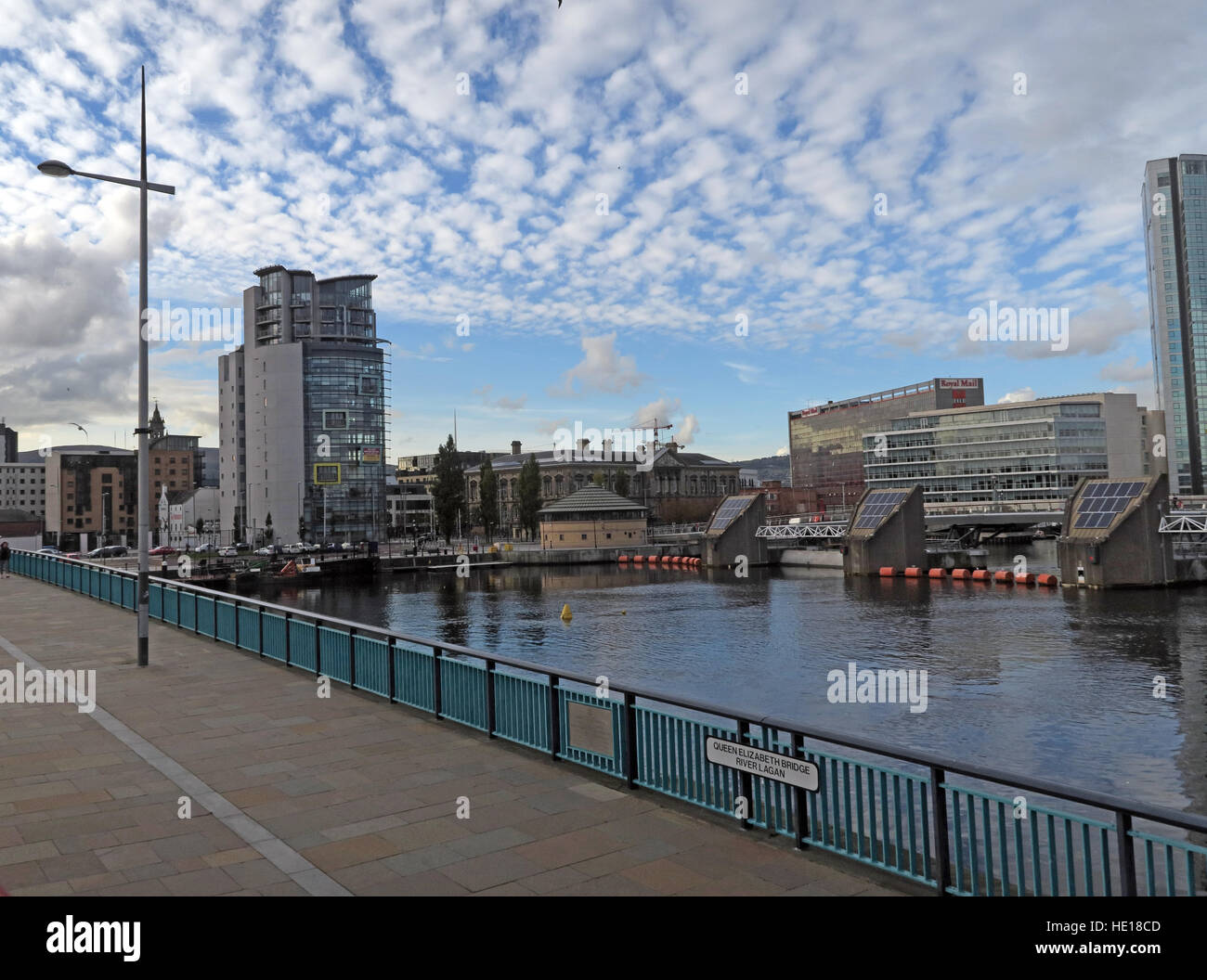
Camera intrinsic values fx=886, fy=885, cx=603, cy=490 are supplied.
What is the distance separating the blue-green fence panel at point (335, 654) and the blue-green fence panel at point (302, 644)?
0.86 ft

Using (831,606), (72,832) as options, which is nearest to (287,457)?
(831,606)

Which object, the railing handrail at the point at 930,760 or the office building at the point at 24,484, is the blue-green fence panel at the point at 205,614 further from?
the office building at the point at 24,484

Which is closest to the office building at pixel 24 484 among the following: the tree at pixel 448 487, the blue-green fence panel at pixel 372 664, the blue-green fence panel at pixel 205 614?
the tree at pixel 448 487

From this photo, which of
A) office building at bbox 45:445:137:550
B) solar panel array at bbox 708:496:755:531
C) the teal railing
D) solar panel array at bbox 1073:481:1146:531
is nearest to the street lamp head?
the teal railing

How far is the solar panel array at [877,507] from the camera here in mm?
86500

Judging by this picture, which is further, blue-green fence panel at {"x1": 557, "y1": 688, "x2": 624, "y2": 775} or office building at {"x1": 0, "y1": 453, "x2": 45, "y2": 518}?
office building at {"x1": 0, "y1": 453, "x2": 45, "y2": 518}

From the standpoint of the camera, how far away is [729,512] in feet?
354

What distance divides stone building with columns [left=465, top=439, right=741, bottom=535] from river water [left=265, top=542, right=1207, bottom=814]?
96.3m

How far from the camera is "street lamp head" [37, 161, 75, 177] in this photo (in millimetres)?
15633

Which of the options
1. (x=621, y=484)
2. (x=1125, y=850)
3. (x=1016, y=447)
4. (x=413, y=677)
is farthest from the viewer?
(x=621, y=484)

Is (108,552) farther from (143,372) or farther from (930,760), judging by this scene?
(930,760)

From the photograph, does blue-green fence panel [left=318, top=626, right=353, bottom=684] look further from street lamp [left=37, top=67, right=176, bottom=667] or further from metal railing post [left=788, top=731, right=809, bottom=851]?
metal railing post [left=788, top=731, right=809, bottom=851]

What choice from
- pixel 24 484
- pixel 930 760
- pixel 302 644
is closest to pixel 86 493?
pixel 24 484

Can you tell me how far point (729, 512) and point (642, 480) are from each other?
79.0 m
